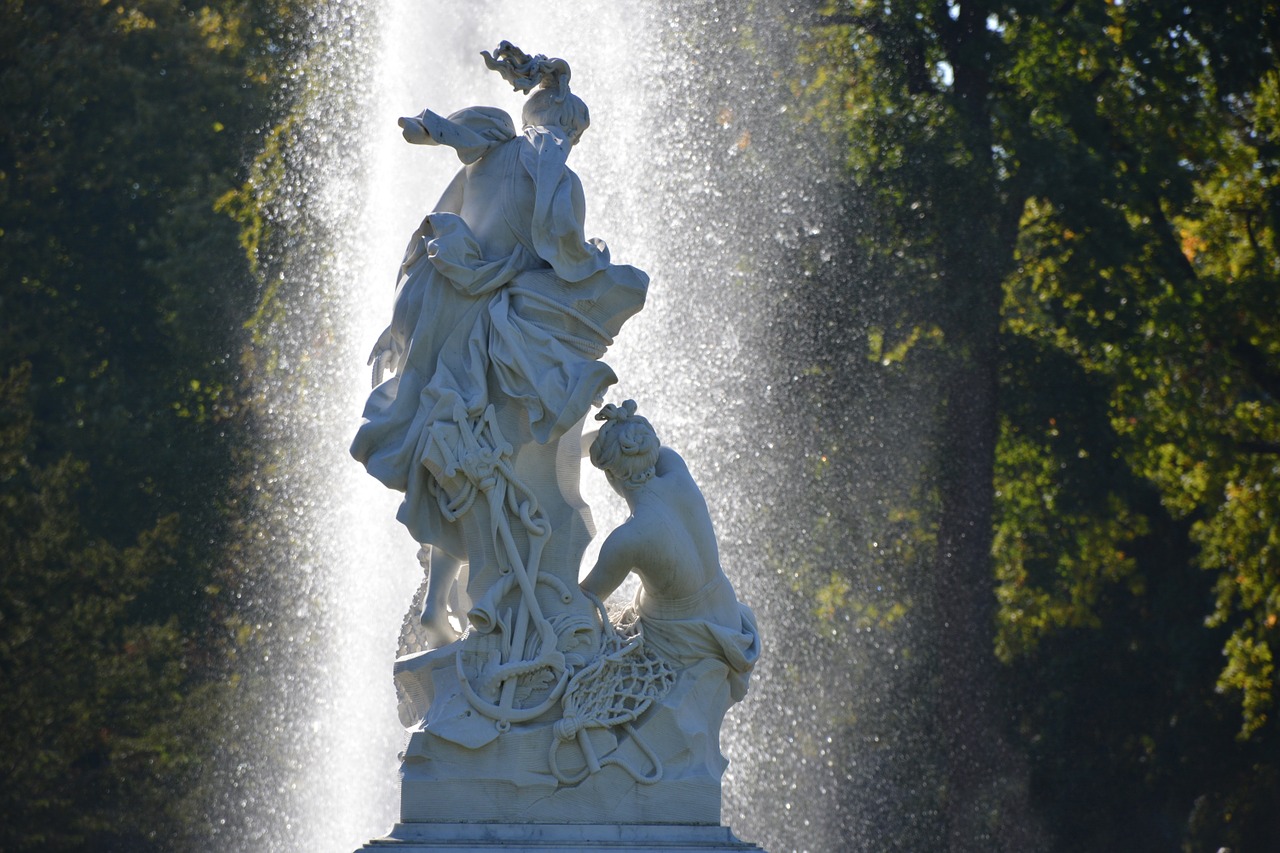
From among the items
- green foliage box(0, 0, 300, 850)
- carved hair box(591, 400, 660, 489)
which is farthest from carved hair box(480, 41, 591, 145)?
green foliage box(0, 0, 300, 850)

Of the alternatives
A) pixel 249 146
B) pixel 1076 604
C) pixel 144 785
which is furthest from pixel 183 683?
pixel 1076 604

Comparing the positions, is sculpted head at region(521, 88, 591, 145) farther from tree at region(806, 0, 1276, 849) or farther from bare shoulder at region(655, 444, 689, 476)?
tree at region(806, 0, 1276, 849)

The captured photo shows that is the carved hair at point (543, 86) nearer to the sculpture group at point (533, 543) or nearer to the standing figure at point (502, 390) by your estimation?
the standing figure at point (502, 390)

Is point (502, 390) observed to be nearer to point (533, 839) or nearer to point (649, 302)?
point (533, 839)

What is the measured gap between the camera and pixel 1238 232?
1669 cm

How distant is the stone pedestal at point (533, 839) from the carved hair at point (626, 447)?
1221 mm

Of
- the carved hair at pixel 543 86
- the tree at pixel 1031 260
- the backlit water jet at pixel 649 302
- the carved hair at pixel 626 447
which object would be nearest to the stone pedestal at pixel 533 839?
the carved hair at pixel 626 447

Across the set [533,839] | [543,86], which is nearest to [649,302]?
[543,86]

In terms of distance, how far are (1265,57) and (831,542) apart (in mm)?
5762

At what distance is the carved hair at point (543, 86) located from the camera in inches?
290

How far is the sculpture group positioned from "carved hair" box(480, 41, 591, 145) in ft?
0.65

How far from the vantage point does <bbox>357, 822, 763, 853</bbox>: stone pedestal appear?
20.7 ft

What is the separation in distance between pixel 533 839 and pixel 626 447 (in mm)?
1388

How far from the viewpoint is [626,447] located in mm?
6809
